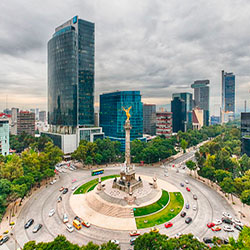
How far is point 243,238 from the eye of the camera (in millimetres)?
28062

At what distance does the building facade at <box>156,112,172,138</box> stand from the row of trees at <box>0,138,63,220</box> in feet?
311

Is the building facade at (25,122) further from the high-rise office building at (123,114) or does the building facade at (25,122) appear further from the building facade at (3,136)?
the high-rise office building at (123,114)

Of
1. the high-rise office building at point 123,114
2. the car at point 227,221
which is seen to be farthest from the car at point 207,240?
the high-rise office building at point 123,114

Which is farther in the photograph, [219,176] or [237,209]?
[219,176]

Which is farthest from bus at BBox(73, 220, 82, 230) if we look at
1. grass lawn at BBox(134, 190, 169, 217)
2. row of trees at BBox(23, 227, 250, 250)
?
grass lawn at BBox(134, 190, 169, 217)

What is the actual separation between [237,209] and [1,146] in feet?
366

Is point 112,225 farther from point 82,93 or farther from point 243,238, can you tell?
point 82,93

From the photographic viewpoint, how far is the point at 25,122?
178750 millimetres

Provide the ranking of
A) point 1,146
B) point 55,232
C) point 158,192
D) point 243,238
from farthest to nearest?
point 1,146, point 158,192, point 55,232, point 243,238

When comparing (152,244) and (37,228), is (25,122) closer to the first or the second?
(37,228)

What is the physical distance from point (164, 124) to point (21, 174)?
119 meters

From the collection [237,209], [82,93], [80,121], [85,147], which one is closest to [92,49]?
[82,93]

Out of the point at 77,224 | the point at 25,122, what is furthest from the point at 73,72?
the point at 25,122

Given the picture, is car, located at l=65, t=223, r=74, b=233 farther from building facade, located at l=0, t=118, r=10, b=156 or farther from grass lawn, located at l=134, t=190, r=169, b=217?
building facade, located at l=0, t=118, r=10, b=156
